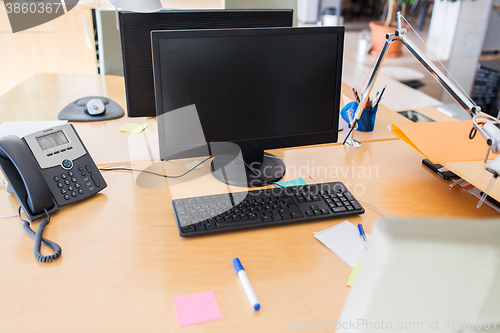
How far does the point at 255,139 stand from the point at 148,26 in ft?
1.62

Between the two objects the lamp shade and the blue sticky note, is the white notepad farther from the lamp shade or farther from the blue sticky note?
the lamp shade

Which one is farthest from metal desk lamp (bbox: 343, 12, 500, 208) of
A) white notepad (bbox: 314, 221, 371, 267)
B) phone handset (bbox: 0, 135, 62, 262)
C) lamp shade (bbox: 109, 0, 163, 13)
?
phone handset (bbox: 0, 135, 62, 262)

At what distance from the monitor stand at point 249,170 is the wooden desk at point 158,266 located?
18cm

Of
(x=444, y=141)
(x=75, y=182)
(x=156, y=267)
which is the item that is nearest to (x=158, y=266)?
(x=156, y=267)

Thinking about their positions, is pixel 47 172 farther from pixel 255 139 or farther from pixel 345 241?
pixel 345 241

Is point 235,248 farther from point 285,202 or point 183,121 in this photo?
point 183,121

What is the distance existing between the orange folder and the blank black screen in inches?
10.5

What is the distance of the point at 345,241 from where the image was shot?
0.91 m

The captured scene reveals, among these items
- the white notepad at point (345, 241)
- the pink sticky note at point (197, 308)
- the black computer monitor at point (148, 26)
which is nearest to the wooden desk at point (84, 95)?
the black computer monitor at point (148, 26)

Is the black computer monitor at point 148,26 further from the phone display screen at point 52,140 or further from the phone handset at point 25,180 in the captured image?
the phone handset at point 25,180

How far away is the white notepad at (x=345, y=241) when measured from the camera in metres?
0.86

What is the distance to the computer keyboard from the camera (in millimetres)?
930

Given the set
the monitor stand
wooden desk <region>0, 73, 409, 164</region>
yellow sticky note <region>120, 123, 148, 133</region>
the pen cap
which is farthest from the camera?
yellow sticky note <region>120, 123, 148, 133</region>

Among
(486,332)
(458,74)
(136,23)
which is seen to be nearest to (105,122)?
(136,23)
